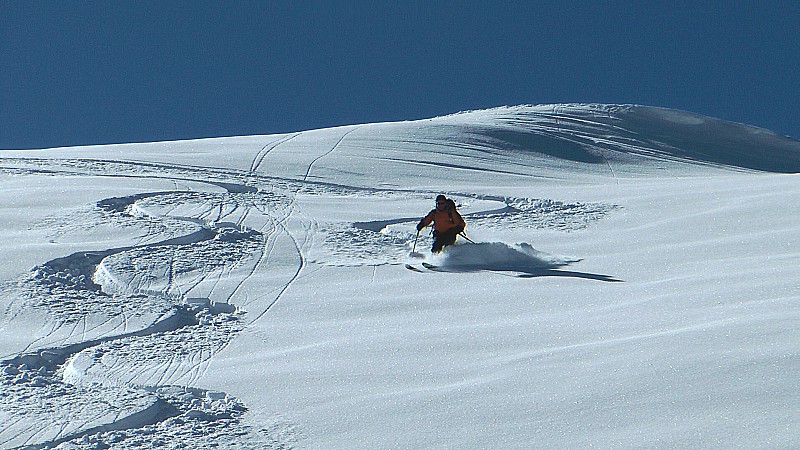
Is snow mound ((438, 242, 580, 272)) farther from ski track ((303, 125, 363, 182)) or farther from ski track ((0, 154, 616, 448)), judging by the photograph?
ski track ((303, 125, 363, 182))

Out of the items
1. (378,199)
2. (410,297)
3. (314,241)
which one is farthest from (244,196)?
(410,297)

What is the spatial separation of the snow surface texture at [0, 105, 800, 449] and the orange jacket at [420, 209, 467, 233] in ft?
0.67

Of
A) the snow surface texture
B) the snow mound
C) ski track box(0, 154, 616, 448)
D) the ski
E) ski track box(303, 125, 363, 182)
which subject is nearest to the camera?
the snow surface texture

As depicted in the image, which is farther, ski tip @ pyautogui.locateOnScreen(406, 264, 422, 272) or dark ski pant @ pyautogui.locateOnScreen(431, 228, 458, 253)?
dark ski pant @ pyautogui.locateOnScreen(431, 228, 458, 253)

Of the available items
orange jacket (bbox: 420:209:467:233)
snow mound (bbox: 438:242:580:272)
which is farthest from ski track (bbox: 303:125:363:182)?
snow mound (bbox: 438:242:580:272)

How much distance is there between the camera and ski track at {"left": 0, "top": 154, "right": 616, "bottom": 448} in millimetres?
4176

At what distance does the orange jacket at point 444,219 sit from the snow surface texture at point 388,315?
20 centimetres

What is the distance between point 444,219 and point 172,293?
245 centimetres

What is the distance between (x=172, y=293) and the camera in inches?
265

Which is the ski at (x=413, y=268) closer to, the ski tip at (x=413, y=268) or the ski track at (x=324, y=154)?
the ski tip at (x=413, y=268)

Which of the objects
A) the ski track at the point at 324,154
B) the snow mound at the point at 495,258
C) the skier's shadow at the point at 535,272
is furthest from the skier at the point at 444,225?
the ski track at the point at 324,154

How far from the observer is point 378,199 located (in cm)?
1167

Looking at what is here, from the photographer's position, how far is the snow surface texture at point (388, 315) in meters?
3.86

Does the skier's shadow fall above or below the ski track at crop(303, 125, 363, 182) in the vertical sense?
below
